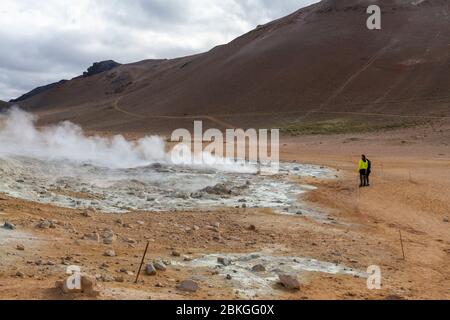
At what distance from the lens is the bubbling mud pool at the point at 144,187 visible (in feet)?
45.8

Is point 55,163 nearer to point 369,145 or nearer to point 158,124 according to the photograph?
point 369,145

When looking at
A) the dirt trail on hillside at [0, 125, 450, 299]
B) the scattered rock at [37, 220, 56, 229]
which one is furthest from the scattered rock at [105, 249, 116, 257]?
the scattered rock at [37, 220, 56, 229]

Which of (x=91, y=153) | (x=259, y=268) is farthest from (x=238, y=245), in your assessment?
(x=91, y=153)

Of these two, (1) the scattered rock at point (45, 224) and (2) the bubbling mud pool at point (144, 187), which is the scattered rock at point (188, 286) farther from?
(2) the bubbling mud pool at point (144, 187)

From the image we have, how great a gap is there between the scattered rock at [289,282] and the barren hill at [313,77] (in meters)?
43.8

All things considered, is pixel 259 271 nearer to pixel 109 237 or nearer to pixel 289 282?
pixel 289 282

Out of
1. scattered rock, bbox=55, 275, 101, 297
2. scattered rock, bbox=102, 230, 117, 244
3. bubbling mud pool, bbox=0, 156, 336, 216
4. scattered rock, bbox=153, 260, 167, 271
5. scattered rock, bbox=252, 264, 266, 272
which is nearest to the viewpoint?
scattered rock, bbox=55, 275, 101, 297

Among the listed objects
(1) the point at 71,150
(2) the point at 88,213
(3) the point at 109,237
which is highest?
(1) the point at 71,150

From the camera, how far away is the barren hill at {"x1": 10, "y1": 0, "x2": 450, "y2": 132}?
57062 mm

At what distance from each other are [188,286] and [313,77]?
60.6 metres

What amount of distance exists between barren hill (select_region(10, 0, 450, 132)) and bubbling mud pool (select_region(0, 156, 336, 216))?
3384 cm

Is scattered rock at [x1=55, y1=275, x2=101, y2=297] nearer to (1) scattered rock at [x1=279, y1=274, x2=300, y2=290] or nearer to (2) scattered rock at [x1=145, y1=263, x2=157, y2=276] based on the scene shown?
(2) scattered rock at [x1=145, y1=263, x2=157, y2=276]

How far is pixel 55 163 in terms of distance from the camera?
2030 centimetres

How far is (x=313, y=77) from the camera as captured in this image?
6569 centimetres
